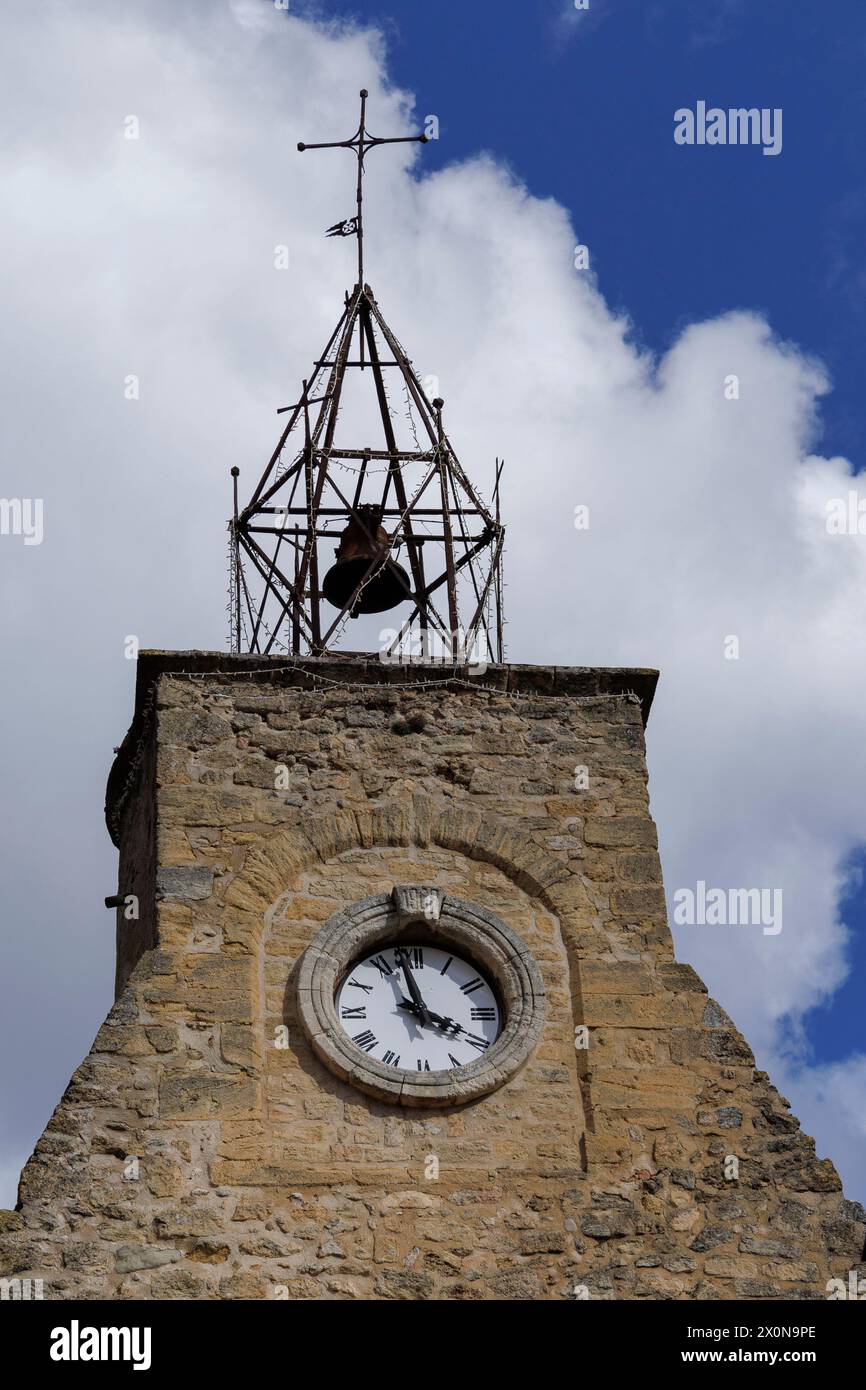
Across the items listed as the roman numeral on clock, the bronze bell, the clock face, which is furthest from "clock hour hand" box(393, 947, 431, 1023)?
the bronze bell

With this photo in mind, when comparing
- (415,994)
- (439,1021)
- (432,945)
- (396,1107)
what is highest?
(432,945)

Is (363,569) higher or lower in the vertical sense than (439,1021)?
higher

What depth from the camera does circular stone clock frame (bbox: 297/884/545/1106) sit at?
1421 cm

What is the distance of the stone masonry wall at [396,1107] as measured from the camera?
44.6ft

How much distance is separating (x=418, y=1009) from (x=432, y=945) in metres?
0.48

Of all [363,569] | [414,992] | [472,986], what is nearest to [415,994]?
[414,992]

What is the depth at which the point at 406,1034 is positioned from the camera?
14.5 meters

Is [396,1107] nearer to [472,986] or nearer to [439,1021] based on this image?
[439,1021]

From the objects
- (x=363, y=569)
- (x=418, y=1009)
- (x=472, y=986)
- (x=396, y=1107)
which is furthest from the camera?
(x=363, y=569)

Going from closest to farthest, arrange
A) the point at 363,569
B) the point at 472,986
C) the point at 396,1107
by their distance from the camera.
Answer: the point at 396,1107 < the point at 472,986 < the point at 363,569

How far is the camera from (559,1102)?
14.3m
